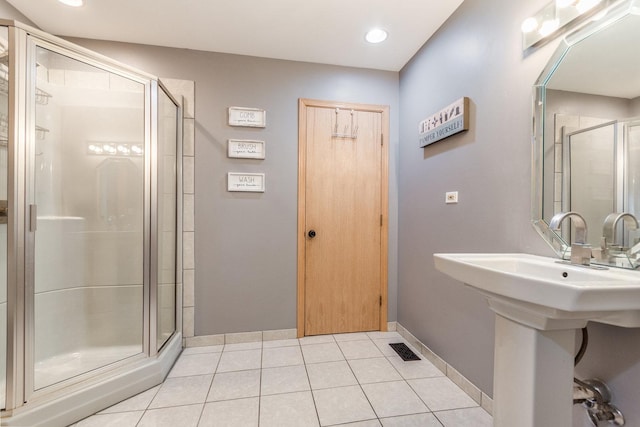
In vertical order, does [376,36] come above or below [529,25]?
above

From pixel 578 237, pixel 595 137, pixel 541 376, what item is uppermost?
pixel 595 137

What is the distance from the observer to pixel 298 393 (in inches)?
63.7

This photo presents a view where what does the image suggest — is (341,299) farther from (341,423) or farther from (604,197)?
(604,197)

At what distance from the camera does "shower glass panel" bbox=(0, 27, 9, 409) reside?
4.23 ft

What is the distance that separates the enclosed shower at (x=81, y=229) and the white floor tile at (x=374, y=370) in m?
1.31

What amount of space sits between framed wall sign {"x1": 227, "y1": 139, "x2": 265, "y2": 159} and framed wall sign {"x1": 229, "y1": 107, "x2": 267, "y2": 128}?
5.6 inches

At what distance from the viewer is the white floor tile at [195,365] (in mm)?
1842

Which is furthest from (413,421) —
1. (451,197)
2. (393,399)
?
(451,197)

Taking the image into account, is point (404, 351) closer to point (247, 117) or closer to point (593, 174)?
point (593, 174)

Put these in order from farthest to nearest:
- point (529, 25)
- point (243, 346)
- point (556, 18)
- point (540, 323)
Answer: point (243, 346), point (529, 25), point (556, 18), point (540, 323)

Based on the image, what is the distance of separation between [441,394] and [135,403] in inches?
71.5

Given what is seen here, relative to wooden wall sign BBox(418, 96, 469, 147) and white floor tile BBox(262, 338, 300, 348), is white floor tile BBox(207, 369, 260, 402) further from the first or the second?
wooden wall sign BBox(418, 96, 469, 147)

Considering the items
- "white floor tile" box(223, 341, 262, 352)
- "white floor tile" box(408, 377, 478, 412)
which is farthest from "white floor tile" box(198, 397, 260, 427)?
"white floor tile" box(408, 377, 478, 412)

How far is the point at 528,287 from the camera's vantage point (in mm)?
741
